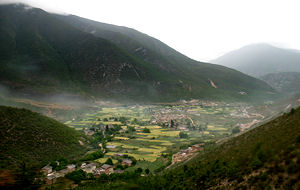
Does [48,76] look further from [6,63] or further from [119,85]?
[119,85]

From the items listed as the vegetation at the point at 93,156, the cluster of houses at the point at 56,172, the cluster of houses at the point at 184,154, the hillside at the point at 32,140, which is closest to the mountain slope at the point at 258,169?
the cluster of houses at the point at 184,154

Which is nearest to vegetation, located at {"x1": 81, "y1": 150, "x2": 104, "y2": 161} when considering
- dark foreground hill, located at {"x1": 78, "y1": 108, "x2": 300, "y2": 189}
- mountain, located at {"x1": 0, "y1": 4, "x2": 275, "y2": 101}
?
dark foreground hill, located at {"x1": 78, "y1": 108, "x2": 300, "y2": 189}

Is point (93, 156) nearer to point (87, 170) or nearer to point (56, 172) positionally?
point (87, 170)

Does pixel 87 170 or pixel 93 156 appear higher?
pixel 93 156

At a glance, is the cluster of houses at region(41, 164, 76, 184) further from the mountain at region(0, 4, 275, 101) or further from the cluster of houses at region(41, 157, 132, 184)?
the mountain at region(0, 4, 275, 101)

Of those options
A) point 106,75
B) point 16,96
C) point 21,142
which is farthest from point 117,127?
point 106,75

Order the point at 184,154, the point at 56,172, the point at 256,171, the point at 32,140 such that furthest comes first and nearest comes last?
the point at 32,140 < the point at 184,154 < the point at 56,172 < the point at 256,171

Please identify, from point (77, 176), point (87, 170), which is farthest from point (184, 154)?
point (77, 176)
